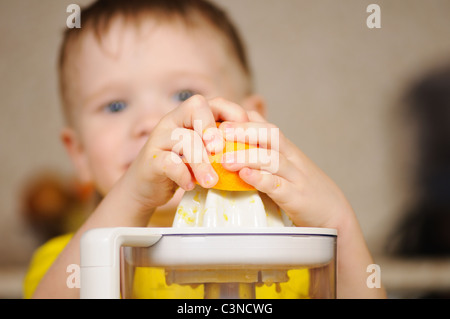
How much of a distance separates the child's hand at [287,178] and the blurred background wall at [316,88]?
1.11 meters

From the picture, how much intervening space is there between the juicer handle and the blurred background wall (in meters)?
1.27

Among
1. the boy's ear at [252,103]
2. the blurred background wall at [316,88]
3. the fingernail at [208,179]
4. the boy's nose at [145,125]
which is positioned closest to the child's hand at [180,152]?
the fingernail at [208,179]

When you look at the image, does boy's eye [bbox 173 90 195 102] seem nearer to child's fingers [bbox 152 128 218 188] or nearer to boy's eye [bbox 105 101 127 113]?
boy's eye [bbox 105 101 127 113]

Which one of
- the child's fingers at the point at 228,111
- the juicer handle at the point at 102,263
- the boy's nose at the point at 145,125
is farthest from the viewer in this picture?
the boy's nose at the point at 145,125

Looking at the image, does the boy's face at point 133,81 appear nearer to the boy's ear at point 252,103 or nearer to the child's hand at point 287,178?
the boy's ear at point 252,103

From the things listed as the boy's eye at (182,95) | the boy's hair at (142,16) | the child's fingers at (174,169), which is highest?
the boy's hair at (142,16)

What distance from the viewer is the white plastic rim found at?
315 millimetres

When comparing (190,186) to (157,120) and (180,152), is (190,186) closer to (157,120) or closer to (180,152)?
(180,152)

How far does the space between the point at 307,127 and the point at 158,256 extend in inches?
51.2

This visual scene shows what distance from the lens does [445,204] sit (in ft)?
4.96

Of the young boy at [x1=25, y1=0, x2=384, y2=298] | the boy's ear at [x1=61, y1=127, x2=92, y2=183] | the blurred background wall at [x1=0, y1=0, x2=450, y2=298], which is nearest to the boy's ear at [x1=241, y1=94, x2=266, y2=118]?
the young boy at [x1=25, y1=0, x2=384, y2=298]

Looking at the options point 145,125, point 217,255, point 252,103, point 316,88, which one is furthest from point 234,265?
point 316,88

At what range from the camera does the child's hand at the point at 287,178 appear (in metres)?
0.37

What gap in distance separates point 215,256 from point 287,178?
114 millimetres
